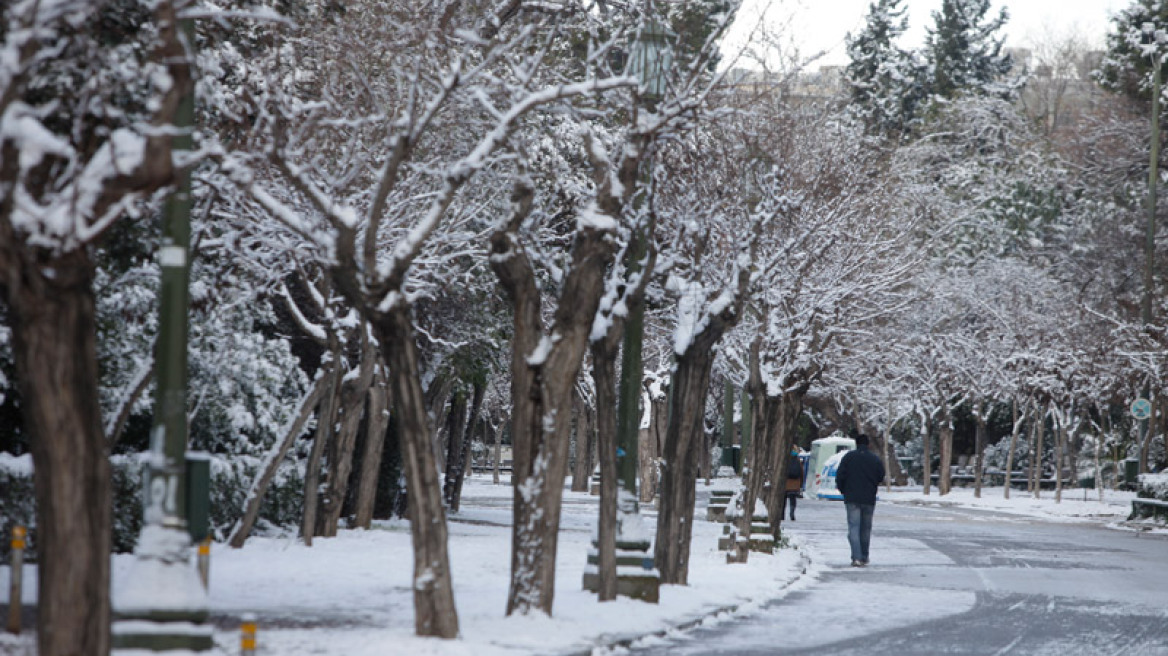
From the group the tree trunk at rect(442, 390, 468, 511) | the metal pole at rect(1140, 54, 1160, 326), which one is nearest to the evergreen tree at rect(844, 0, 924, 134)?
the metal pole at rect(1140, 54, 1160, 326)

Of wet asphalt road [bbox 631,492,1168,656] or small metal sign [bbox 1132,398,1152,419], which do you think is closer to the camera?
wet asphalt road [bbox 631,492,1168,656]

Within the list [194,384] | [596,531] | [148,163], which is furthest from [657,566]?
[148,163]

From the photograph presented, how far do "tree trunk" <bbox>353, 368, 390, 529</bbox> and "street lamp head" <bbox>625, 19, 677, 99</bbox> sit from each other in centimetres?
1222

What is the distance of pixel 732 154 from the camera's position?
80.7 feet

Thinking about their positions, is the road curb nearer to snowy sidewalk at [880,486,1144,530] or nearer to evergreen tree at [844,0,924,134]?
snowy sidewalk at [880,486,1144,530]

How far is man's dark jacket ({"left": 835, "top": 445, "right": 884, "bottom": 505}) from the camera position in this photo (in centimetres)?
2223

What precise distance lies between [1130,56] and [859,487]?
33687 millimetres

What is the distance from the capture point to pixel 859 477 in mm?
22281

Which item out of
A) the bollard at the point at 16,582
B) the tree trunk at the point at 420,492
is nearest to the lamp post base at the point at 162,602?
the bollard at the point at 16,582

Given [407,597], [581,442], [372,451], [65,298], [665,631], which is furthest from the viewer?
[581,442]

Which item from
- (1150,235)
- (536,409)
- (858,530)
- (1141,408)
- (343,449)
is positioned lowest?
(858,530)

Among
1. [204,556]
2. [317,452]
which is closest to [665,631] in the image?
[204,556]

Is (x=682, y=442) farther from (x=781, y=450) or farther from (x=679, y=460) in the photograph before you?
(x=781, y=450)

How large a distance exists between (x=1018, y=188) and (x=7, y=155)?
62.3 m
